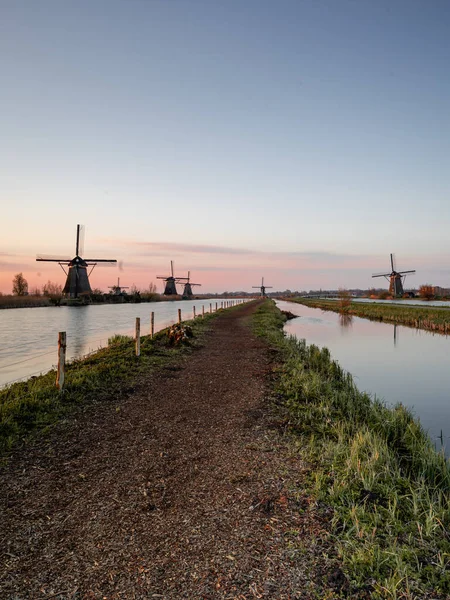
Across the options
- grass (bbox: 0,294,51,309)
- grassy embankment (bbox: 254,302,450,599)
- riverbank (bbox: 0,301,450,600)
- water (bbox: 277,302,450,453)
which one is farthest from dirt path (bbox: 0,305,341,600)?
grass (bbox: 0,294,51,309)

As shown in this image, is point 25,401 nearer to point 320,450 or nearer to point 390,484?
point 320,450

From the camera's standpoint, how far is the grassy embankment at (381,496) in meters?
3.53

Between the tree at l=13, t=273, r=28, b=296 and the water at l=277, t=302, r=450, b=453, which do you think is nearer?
the water at l=277, t=302, r=450, b=453

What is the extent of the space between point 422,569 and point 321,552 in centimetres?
95

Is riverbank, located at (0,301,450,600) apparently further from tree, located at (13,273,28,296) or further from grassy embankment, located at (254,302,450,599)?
tree, located at (13,273,28,296)

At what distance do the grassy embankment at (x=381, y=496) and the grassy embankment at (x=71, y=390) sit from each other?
5096 millimetres

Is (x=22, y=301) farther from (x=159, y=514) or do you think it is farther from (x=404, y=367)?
(x=159, y=514)

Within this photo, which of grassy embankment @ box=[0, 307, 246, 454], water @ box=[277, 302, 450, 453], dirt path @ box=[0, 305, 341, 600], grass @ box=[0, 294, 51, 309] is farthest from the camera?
grass @ box=[0, 294, 51, 309]

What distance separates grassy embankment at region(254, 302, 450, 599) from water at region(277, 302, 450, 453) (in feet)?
7.20

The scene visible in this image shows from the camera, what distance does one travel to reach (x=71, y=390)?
981cm

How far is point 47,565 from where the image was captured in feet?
12.1

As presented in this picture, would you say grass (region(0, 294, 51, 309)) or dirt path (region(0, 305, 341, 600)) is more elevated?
grass (region(0, 294, 51, 309))

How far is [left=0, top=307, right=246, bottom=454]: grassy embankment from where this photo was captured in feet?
24.7

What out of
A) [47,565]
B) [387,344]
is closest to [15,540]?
[47,565]
